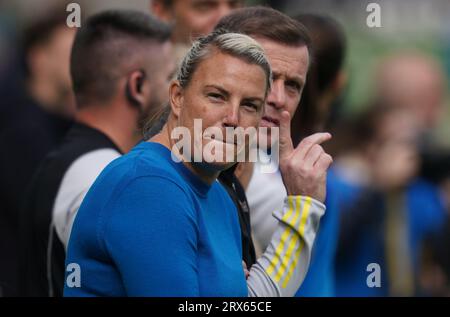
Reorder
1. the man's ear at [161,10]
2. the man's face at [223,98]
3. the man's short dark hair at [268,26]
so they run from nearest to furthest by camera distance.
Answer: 1. the man's face at [223,98]
2. the man's short dark hair at [268,26]
3. the man's ear at [161,10]

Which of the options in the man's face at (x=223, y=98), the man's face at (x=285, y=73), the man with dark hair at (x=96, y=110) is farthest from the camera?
the man with dark hair at (x=96, y=110)

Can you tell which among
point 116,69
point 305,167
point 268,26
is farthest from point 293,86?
point 116,69

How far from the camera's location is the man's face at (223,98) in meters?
2.99

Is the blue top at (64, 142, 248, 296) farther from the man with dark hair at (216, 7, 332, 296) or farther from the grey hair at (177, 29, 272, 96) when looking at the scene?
the man with dark hair at (216, 7, 332, 296)

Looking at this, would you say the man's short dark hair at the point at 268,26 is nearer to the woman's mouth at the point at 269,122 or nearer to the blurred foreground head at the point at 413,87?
the woman's mouth at the point at 269,122

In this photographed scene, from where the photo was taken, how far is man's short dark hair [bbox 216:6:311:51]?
371 cm

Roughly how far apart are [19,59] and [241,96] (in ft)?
15.1

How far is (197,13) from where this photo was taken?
559 cm

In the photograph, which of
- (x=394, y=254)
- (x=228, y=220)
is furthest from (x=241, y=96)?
(x=394, y=254)

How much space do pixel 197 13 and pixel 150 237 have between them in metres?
2.95

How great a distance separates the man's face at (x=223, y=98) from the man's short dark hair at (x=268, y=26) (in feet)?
2.16

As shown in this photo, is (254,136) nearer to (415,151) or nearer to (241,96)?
(241,96)

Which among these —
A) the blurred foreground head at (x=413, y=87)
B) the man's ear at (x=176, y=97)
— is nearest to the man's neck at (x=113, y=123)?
the man's ear at (x=176, y=97)

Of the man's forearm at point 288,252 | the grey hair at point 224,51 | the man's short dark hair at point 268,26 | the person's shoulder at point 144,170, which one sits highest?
the man's short dark hair at point 268,26
